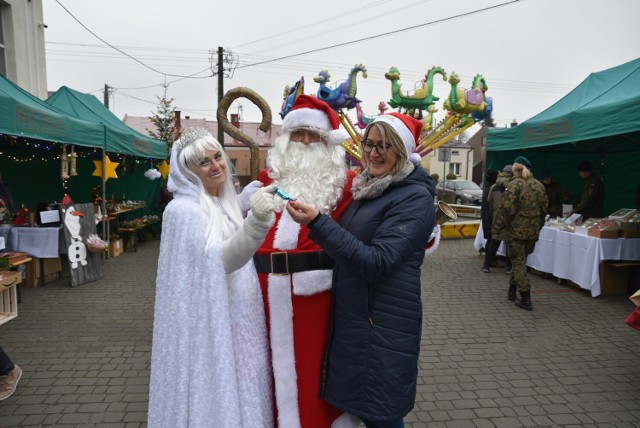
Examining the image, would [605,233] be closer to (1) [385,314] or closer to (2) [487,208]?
(2) [487,208]

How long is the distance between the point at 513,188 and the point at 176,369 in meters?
5.04

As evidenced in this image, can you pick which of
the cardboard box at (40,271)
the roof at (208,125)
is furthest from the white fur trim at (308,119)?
the roof at (208,125)

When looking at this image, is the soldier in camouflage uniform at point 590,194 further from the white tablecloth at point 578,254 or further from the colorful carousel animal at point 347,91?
the colorful carousel animal at point 347,91

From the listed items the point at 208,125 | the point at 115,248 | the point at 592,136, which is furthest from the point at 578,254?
the point at 208,125

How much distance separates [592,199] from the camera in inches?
288

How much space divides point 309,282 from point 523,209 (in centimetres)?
438

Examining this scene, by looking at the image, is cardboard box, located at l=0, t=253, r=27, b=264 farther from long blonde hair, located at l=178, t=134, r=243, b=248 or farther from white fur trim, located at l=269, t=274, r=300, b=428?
white fur trim, located at l=269, t=274, r=300, b=428

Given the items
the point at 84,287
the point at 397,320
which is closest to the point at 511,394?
the point at 397,320

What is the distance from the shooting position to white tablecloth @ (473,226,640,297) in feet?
19.2

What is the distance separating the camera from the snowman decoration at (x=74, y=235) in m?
6.32

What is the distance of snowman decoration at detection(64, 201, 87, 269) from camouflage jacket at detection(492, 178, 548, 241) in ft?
20.6

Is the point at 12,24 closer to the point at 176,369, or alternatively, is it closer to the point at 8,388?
the point at 8,388

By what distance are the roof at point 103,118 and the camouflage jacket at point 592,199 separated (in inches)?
337

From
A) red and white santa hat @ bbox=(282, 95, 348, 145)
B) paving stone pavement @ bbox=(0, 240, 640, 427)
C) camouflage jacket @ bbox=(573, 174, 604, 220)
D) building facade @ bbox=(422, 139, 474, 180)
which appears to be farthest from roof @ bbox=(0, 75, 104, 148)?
building facade @ bbox=(422, 139, 474, 180)
